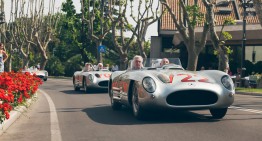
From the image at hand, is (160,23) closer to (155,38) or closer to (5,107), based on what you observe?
(155,38)

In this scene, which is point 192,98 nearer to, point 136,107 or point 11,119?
point 136,107

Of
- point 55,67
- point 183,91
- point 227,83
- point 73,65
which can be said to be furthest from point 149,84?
point 55,67

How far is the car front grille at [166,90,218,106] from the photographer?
30.3 feet

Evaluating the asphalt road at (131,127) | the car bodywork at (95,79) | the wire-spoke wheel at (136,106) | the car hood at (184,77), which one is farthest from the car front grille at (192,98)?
the car bodywork at (95,79)

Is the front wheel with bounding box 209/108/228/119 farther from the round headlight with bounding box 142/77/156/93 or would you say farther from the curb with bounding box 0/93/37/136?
the curb with bounding box 0/93/37/136

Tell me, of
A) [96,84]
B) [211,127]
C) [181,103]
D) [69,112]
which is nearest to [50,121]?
[69,112]

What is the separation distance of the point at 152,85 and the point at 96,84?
10853 millimetres

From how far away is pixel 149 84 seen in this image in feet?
30.5

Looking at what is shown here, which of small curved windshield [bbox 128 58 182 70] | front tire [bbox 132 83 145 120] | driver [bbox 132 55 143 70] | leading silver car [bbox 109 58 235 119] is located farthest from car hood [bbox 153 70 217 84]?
driver [bbox 132 55 143 70]

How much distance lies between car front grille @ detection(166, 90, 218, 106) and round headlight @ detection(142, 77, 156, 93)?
1.19ft

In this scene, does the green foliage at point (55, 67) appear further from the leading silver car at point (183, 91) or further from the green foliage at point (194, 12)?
the leading silver car at point (183, 91)

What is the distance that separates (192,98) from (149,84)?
2.75 ft

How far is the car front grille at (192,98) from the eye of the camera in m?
9.23

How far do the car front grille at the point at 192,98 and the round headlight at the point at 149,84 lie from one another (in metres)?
0.36
